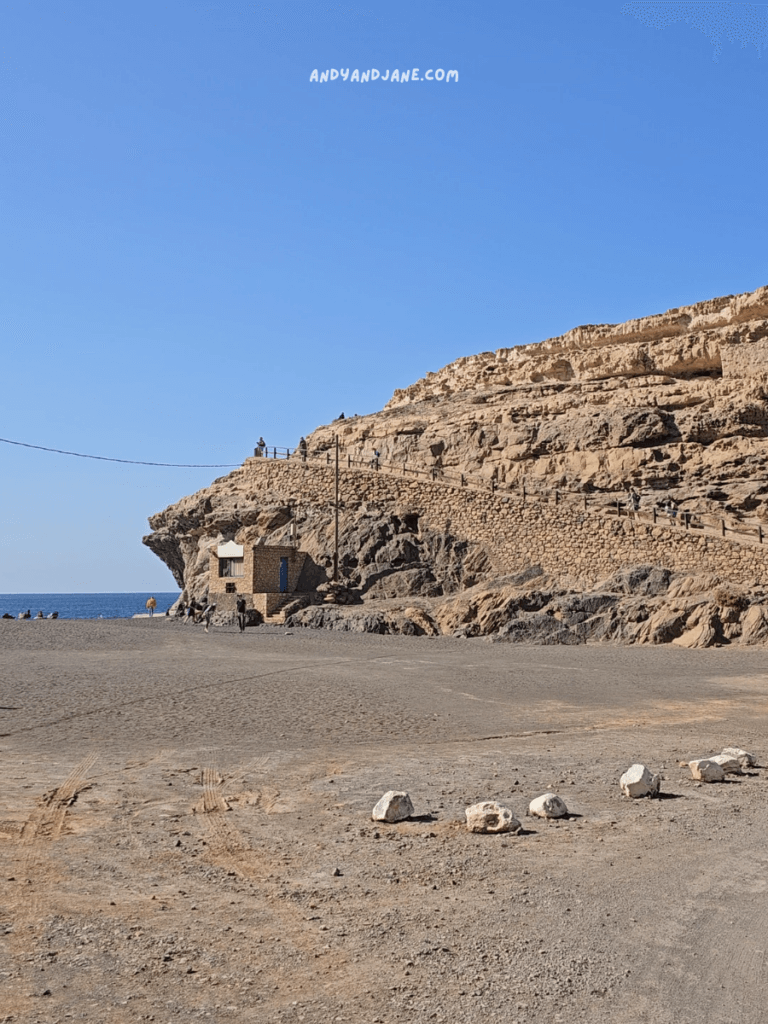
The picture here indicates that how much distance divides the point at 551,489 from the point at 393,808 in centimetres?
Answer: 3059

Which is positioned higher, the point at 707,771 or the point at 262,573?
the point at 262,573

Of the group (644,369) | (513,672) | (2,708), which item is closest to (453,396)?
(644,369)

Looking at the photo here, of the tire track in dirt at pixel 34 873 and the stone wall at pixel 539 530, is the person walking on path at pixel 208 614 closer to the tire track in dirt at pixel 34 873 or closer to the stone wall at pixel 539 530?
the stone wall at pixel 539 530

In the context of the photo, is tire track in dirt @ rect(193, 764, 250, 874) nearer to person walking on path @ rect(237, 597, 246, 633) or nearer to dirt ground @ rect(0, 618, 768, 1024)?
dirt ground @ rect(0, 618, 768, 1024)

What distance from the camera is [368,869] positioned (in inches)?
251

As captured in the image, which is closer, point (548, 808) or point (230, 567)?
point (548, 808)

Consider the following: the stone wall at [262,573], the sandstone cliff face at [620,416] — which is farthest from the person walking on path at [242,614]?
the sandstone cliff face at [620,416]

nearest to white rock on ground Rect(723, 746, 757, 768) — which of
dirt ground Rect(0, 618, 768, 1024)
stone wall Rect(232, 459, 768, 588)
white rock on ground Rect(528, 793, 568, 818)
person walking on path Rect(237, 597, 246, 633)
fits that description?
dirt ground Rect(0, 618, 768, 1024)

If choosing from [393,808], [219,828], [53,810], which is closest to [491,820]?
[393,808]

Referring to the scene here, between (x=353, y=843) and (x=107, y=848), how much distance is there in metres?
1.81

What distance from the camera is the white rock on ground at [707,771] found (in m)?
9.03

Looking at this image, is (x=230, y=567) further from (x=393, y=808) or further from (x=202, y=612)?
(x=393, y=808)

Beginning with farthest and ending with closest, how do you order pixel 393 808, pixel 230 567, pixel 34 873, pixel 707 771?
pixel 230 567, pixel 707 771, pixel 393 808, pixel 34 873

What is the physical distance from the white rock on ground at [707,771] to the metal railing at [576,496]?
2039 cm
